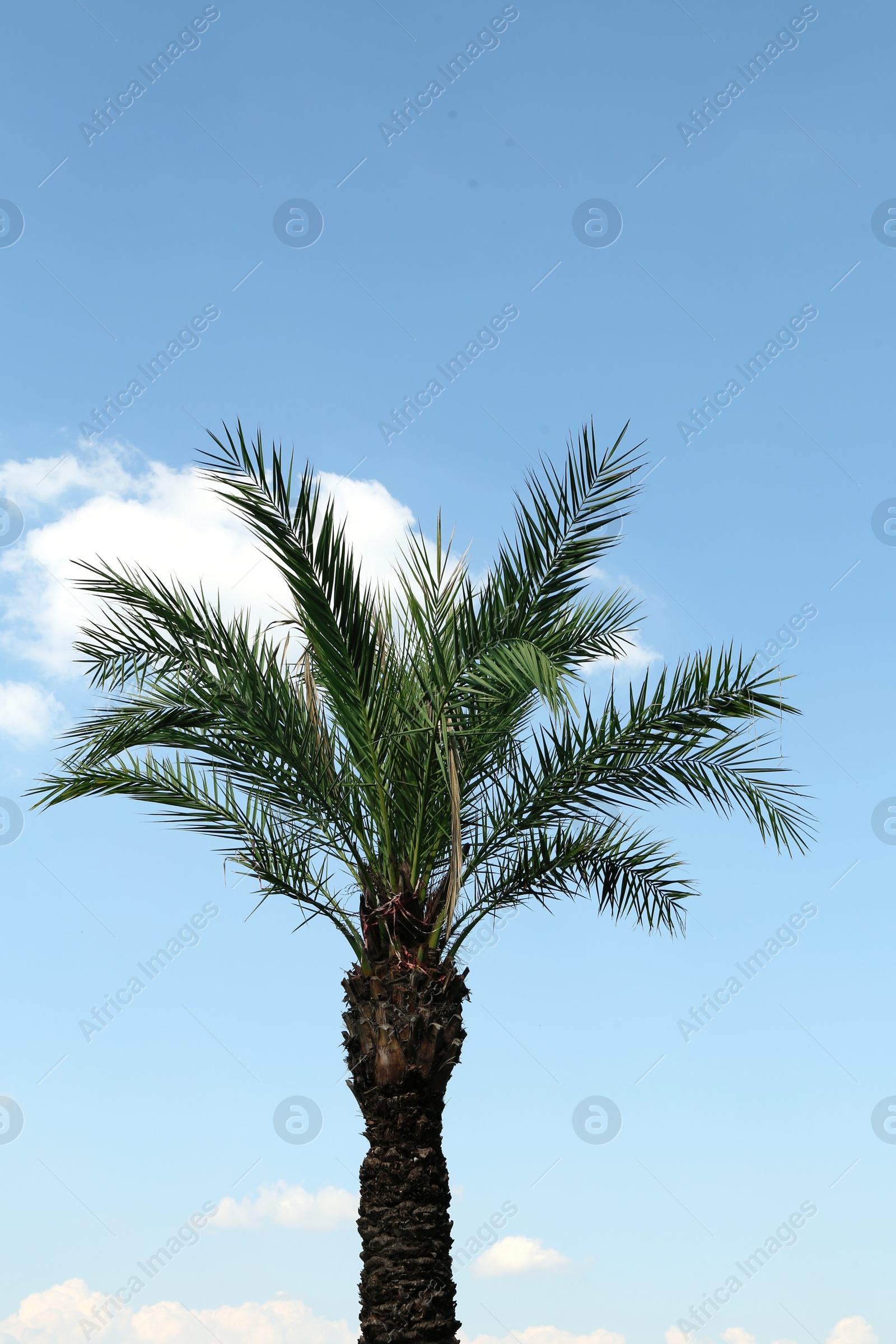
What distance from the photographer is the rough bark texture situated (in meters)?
8.00

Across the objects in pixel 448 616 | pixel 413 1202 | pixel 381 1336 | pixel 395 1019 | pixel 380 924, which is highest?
pixel 448 616

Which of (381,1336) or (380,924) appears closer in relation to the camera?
(381,1336)

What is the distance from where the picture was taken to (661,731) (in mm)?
8977

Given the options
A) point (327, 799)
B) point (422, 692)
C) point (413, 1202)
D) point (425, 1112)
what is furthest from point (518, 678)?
point (413, 1202)

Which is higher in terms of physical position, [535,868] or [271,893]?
[271,893]

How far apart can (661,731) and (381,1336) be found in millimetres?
4900

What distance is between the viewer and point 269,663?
901 centimetres

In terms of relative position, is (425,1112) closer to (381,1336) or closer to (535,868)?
(381,1336)

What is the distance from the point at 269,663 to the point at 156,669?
977 millimetres

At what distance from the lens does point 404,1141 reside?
327 inches

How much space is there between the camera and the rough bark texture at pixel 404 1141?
8.00m

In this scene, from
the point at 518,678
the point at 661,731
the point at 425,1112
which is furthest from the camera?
the point at 661,731

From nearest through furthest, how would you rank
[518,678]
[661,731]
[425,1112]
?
1. [518,678]
2. [425,1112]
3. [661,731]

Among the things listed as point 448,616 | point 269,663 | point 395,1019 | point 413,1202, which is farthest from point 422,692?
point 413,1202
